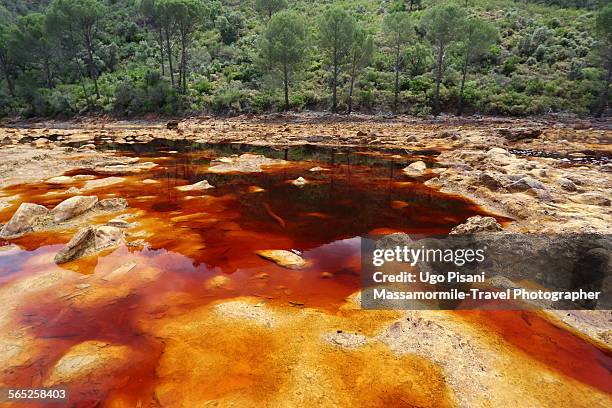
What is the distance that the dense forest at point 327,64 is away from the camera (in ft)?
125

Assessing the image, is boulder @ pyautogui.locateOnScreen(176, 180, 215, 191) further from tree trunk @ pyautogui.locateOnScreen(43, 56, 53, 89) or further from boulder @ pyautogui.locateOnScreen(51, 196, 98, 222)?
tree trunk @ pyautogui.locateOnScreen(43, 56, 53, 89)

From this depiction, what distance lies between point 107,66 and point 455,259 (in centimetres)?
6984

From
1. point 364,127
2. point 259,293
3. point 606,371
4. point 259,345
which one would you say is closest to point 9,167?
point 259,293

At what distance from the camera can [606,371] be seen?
3988 millimetres

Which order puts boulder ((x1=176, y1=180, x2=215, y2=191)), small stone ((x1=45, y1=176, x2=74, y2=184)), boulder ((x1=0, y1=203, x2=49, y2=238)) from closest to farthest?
boulder ((x1=0, y1=203, x2=49, y2=238))
boulder ((x1=176, y1=180, x2=215, y2=191))
small stone ((x1=45, y1=176, x2=74, y2=184))

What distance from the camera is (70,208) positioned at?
8836 mm

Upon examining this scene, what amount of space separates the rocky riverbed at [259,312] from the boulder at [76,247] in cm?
3

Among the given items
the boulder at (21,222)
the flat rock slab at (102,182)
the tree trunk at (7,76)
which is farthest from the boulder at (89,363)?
the tree trunk at (7,76)

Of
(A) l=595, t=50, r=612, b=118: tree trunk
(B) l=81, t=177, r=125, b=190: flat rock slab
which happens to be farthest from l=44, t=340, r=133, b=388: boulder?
(A) l=595, t=50, r=612, b=118: tree trunk

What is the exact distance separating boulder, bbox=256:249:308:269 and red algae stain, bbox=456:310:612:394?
110 inches

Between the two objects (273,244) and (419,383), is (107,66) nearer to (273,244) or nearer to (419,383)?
(273,244)

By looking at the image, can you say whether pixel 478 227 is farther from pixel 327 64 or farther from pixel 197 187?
pixel 327 64

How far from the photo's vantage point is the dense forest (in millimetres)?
38188

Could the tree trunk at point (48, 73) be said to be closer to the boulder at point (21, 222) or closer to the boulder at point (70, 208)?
the boulder at point (70, 208)
